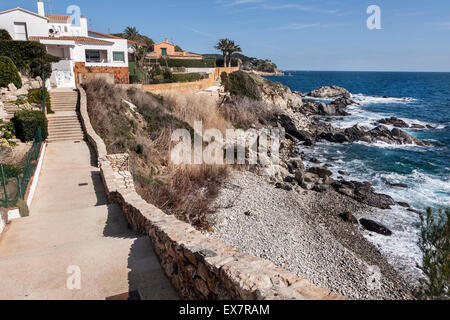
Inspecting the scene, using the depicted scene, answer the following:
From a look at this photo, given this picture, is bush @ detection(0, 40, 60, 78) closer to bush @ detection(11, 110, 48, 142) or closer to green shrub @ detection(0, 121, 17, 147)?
bush @ detection(11, 110, 48, 142)

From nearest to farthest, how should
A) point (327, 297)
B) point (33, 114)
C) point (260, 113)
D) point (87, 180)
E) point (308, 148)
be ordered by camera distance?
point (327, 297), point (87, 180), point (33, 114), point (308, 148), point (260, 113)

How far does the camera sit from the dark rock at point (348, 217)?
15097 millimetres

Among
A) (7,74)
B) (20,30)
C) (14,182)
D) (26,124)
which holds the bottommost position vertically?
(14,182)

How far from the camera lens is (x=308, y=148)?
29.1m

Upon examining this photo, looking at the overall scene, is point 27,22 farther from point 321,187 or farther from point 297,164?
point 321,187

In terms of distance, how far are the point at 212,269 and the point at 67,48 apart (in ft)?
91.9

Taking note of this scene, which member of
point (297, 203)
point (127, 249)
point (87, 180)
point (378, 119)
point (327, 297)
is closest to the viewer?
point (327, 297)

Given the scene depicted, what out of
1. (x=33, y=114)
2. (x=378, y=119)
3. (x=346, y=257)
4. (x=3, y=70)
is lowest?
(x=346, y=257)

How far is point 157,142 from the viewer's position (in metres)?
17.5

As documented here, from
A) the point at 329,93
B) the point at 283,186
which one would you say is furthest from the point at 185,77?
the point at 329,93

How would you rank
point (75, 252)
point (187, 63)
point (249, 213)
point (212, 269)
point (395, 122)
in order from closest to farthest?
1. point (212, 269)
2. point (75, 252)
3. point (249, 213)
4. point (395, 122)
5. point (187, 63)

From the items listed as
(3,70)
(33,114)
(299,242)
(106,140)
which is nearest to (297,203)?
(299,242)
